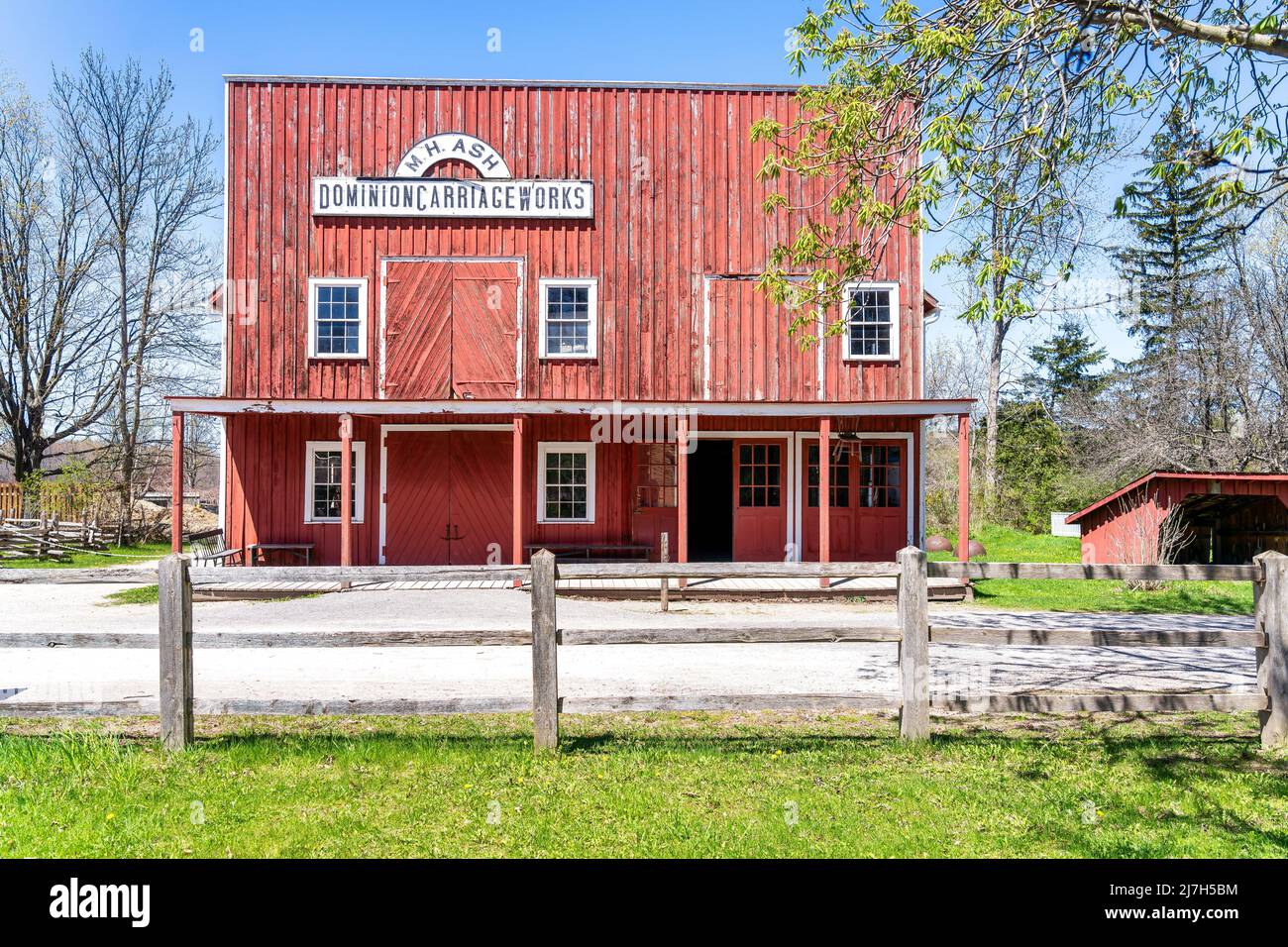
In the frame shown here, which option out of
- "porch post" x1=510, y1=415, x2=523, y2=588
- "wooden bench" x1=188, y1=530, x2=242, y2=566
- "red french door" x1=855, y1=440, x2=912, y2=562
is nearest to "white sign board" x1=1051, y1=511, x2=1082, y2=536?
"red french door" x1=855, y1=440, x2=912, y2=562

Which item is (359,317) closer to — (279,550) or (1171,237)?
(279,550)

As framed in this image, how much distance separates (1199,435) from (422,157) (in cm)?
2276

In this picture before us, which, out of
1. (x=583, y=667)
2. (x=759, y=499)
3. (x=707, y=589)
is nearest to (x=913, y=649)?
(x=583, y=667)

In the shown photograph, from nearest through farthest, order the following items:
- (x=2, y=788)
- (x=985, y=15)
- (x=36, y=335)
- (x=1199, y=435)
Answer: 1. (x=2, y=788)
2. (x=985, y=15)
3. (x=1199, y=435)
4. (x=36, y=335)

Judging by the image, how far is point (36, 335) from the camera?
3136cm

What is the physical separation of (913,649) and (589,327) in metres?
12.7

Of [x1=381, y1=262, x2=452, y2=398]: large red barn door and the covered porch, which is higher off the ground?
[x1=381, y1=262, x2=452, y2=398]: large red barn door

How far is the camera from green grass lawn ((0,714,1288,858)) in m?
4.03

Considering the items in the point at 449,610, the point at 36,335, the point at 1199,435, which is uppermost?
the point at 36,335

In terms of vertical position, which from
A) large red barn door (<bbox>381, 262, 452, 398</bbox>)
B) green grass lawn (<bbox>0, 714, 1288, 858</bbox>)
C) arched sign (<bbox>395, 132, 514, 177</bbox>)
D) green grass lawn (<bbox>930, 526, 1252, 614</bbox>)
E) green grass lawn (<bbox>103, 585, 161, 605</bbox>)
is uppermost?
arched sign (<bbox>395, 132, 514, 177</bbox>)

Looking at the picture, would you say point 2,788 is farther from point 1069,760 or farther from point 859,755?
point 1069,760

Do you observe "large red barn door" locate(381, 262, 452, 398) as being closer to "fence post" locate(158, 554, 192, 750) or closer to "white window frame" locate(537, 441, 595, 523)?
"white window frame" locate(537, 441, 595, 523)
